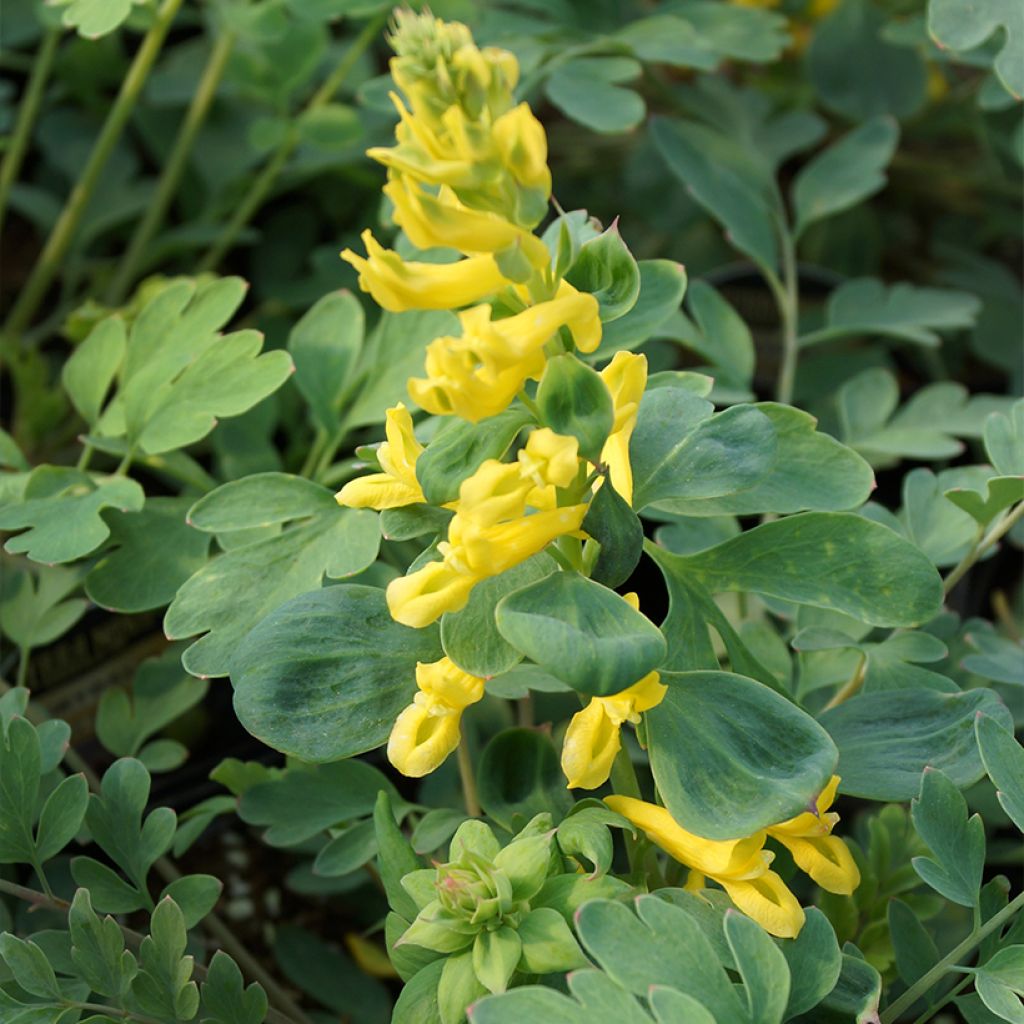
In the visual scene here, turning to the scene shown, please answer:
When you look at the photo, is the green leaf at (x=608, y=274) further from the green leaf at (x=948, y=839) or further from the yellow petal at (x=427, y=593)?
the green leaf at (x=948, y=839)

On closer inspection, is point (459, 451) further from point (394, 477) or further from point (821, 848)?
point (821, 848)

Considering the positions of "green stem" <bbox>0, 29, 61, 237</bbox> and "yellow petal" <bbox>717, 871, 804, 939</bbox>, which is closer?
"yellow petal" <bbox>717, 871, 804, 939</bbox>

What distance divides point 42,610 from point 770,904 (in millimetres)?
476

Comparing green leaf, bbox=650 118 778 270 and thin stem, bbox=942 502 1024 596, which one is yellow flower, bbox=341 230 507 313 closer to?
thin stem, bbox=942 502 1024 596

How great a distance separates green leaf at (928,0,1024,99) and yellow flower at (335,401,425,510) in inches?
19.7

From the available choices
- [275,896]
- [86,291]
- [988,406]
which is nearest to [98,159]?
[86,291]

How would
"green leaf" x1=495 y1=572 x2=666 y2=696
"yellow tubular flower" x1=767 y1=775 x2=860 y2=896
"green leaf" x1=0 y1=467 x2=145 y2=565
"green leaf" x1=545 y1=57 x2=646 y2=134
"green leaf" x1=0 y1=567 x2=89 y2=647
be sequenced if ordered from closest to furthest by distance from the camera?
"green leaf" x1=495 y1=572 x2=666 y2=696, "yellow tubular flower" x1=767 y1=775 x2=860 y2=896, "green leaf" x1=0 y1=467 x2=145 y2=565, "green leaf" x1=0 y1=567 x2=89 y2=647, "green leaf" x1=545 y1=57 x2=646 y2=134

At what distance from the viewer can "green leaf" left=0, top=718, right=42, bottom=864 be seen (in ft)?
1.91

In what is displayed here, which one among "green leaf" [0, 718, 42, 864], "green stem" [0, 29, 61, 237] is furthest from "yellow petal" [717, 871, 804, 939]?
"green stem" [0, 29, 61, 237]

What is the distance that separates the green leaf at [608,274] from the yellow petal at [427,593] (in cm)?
12

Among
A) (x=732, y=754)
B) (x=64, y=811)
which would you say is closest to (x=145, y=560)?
(x=64, y=811)

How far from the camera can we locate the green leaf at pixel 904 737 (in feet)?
1.74

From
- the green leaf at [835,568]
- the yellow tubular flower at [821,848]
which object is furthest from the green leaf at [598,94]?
the yellow tubular flower at [821,848]

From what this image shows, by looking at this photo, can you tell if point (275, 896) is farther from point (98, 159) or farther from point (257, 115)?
point (257, 115)
